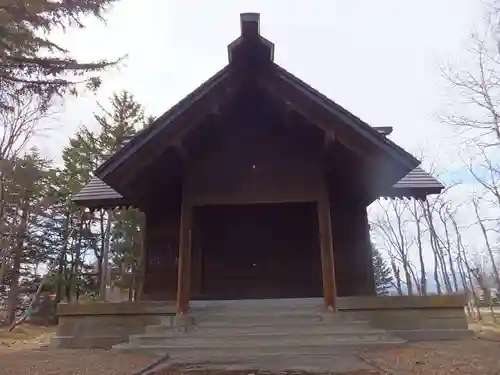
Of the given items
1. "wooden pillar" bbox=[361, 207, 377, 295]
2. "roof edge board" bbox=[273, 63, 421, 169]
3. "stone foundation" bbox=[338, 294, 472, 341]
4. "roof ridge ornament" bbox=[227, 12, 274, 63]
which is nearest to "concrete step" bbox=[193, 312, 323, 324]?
"stone foundation" bbox=[338, 294, 472, 341]

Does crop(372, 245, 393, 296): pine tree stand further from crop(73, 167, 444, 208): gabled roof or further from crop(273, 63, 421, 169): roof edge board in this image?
crop(273, 63, 421, 169): roof edge board

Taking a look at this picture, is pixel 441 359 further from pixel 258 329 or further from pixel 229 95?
pixel 229 95

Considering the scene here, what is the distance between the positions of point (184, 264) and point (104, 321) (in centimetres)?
203

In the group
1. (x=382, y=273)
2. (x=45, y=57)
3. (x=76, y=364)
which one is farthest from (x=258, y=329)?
(x=382, y=273)

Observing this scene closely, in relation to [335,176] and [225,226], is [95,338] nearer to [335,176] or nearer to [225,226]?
[225,226]

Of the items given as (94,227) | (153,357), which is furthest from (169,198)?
(94,227)

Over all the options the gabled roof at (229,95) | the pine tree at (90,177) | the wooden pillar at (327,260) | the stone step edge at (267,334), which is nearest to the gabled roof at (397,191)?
the gabled roof at (229,95)

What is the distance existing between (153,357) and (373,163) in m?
4.78

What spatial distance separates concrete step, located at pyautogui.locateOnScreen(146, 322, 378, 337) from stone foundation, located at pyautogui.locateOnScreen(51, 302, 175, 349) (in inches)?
36.8

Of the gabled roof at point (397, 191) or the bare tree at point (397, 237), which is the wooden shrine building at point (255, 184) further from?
the bare tree at point (397, 237)

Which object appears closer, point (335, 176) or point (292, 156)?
point (292, 156)

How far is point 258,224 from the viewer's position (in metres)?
11.0

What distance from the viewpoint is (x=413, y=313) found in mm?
7617

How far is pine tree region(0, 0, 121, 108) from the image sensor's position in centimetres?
844
